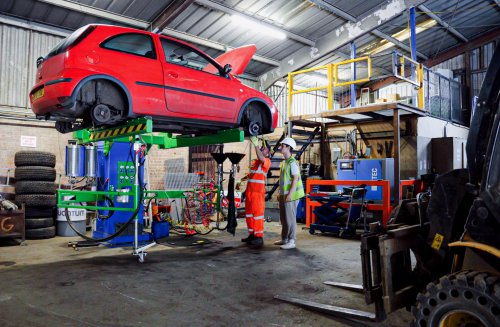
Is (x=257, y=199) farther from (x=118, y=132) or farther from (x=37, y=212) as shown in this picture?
(x=37, y=212)

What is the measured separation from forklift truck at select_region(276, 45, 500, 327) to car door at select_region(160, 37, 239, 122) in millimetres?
3195

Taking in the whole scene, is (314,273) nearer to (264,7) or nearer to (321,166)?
(321,166)

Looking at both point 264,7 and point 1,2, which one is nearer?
point 1,2

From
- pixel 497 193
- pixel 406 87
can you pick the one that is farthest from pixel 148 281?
pixel 406 87

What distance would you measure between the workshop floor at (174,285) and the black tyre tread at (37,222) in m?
0.90

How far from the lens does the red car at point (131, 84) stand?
4.35 meters

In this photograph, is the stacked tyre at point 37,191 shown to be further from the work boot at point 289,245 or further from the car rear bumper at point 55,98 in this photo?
the work boot at point 289,245

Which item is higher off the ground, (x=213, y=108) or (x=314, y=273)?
(x=213, y=108)

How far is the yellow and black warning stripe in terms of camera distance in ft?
16.0

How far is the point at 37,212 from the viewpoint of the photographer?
25.0 ft

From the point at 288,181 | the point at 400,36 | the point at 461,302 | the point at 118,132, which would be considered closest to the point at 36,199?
the point at 118,132

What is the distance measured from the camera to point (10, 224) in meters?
6.79

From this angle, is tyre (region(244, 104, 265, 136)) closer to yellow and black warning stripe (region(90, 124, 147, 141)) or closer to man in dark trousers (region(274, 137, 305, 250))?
man in dark trousers (region(274, 137, 305, 250))

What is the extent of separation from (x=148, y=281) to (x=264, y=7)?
9.07 meters
